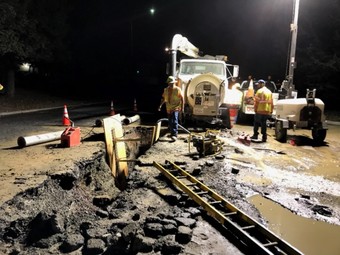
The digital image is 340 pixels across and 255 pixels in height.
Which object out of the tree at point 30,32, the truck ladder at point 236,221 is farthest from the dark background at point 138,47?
the truck ladder at point 236,221

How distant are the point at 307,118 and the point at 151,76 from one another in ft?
152

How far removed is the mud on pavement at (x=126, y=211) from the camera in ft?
14.6

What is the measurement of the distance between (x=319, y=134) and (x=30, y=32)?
1755cm

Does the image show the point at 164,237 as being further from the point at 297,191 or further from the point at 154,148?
the point at 154,148

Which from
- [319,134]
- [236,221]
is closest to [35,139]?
[236,221]

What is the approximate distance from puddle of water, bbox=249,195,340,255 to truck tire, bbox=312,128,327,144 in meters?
6.28

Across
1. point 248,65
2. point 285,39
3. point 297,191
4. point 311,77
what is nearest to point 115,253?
point 297,191

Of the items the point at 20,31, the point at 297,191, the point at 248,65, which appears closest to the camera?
the point at 297,191

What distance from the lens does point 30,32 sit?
2073 cm

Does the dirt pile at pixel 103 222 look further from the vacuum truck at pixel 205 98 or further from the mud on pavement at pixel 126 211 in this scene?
the vacuum truck at pixel 205 98

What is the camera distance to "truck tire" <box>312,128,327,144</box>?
1131 cm

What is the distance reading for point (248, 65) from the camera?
111 ft

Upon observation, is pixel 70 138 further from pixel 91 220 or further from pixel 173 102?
pixel 91 220

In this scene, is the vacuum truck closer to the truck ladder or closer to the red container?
the red container
